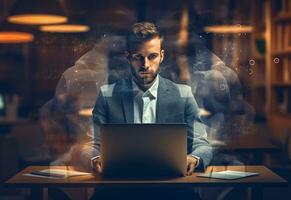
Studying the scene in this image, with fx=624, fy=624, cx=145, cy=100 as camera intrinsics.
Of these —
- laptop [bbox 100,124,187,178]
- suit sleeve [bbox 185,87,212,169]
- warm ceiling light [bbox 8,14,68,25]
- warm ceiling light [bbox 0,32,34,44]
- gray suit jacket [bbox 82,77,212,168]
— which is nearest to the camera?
laptop [bbox 100,124,187,178]

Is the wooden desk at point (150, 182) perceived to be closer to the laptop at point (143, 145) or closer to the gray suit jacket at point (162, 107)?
the laptop at point (143, 145)

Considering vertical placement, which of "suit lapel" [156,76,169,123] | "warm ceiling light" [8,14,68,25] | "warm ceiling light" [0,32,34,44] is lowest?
"suit lapel" [156,76,169,123]

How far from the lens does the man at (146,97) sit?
3.44 meters

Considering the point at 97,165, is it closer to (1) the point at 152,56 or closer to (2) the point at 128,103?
(2) the point at 128,103

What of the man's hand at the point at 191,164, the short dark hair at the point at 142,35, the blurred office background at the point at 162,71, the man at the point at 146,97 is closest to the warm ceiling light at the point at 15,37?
the blurred office background at the point at 162,71

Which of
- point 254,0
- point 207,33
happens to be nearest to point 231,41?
point 207,33

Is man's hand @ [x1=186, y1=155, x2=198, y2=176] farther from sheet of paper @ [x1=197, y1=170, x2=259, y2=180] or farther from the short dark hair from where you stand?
the short dark hair

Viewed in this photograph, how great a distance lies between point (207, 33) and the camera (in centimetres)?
423

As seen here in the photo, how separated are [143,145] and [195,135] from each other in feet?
1.89

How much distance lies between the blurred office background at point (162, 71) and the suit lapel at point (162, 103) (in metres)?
0.12

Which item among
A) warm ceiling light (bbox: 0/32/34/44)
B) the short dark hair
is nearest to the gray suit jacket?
the short dark hair

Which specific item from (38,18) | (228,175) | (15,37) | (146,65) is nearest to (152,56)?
(146,65)

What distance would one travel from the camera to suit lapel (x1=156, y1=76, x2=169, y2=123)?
345 cm
